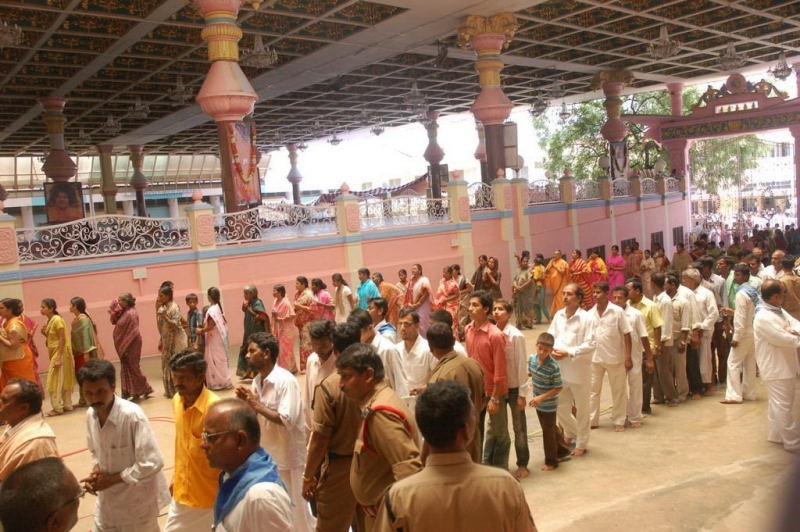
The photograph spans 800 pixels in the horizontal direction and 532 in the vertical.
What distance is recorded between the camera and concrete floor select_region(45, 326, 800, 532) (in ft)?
14.0

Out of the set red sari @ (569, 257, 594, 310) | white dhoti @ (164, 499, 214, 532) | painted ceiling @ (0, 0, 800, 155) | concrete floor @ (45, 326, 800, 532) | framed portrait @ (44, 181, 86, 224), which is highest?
painted ceiling @ (0, 0, 800, 155)

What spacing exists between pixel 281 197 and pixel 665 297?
3655 centimetres

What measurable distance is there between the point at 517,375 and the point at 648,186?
17.1 metres

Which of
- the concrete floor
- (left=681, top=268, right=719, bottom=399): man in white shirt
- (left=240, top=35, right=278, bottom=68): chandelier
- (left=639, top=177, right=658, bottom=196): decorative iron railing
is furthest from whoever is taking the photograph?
(left=639, top=177, right=658, bottom=196): decorative iron railing

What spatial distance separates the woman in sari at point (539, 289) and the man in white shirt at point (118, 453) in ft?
30.0

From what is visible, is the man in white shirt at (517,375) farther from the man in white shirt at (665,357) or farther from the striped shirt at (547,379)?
the man in white shirt at (665,357)

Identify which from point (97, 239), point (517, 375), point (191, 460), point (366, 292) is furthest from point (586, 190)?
point (191, 460)

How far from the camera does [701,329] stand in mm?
6789

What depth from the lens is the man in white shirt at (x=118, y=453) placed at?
10.5ft

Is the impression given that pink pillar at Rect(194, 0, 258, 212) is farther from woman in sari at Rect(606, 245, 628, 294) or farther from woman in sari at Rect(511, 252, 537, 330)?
woman in sari at Rect(606, 245, 628, 294)

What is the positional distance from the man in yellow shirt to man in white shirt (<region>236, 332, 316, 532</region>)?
0.42 metres

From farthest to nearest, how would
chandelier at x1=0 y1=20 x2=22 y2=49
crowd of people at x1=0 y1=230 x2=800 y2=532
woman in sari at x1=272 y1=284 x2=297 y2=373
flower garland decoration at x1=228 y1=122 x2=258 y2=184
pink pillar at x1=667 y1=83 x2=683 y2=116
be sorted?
pink pillar at x1=667 y1=83 x2=683 y2=116
flower garland decoration at x1=228 y1=122 x2=258 y2=184
chandelier at x1=0 y1=20 x2=22 y2=49
woman in sari at x1=272 y1=284 x2=297 y2=373
crowd of people at x1=0 y1=230 x2=800 y2=532

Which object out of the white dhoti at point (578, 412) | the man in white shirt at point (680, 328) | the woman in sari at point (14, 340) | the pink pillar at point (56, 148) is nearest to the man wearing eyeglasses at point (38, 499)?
the white dhoti at point (578, 412)

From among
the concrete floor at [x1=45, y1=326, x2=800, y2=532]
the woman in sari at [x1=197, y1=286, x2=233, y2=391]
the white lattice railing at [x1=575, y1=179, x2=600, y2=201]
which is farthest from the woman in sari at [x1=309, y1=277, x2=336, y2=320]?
the white lattice railing at [x1=575, y1=179, x2=600, y2=201]
